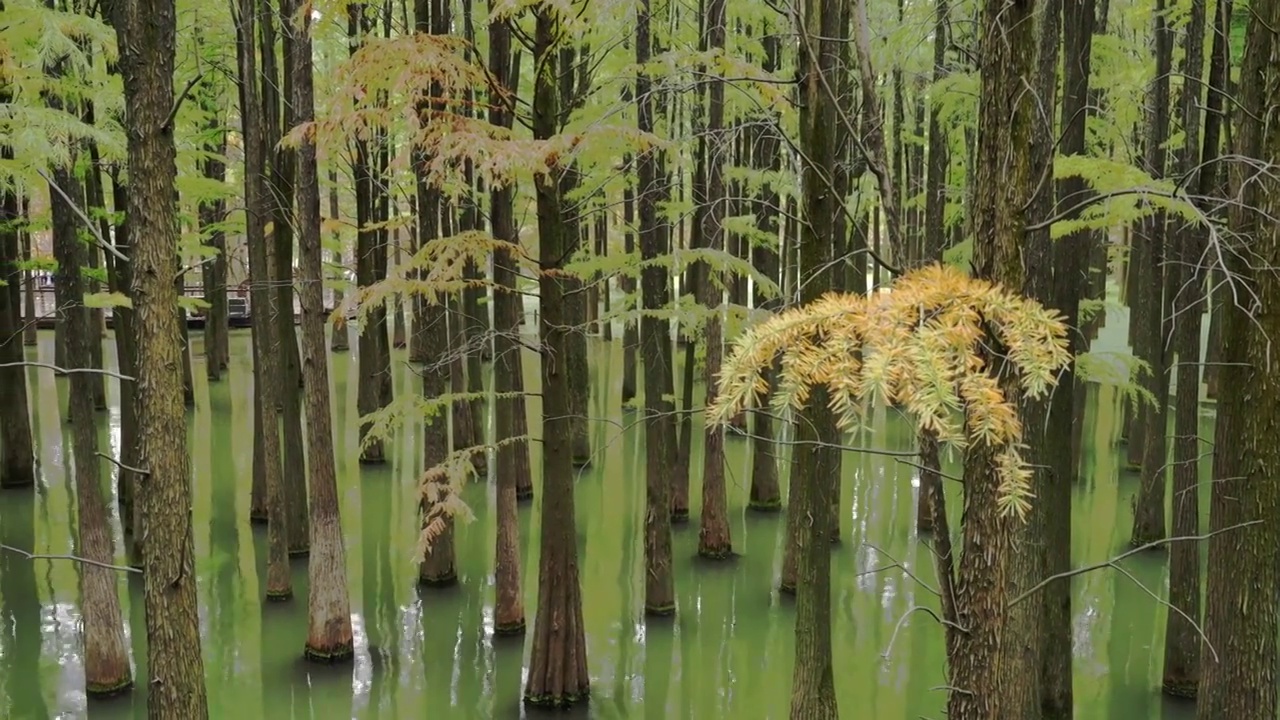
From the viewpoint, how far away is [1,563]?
14781mm

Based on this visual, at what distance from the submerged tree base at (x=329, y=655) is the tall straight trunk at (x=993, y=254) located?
938 centimetres

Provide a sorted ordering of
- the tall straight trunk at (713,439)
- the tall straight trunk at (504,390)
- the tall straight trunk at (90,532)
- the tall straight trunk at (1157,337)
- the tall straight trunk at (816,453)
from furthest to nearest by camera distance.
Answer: the tall straight trunk at (713,439) < the tall straight trunk at (1157,337) < the tall straight trunk at (504,390) < the tall straight trunk at (90,532) < the tall straight trunk at (816,453)

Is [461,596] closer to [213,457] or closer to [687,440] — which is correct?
[687,440]

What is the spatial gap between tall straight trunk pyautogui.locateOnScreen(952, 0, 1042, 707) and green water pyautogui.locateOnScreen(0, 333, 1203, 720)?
3454 millimetres

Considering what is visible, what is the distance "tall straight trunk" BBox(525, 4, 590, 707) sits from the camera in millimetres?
10023

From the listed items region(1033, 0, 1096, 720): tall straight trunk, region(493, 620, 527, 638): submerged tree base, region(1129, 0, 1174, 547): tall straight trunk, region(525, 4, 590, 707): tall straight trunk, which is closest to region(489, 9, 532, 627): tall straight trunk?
region(493, 620, 527, 638): submerged tree base

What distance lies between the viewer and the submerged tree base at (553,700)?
10.8m

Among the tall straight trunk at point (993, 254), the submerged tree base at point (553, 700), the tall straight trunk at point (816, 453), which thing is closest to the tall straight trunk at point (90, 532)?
the submerged tree base at point (553, 700)

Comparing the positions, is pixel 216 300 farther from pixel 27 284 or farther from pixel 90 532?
pixel 90 532

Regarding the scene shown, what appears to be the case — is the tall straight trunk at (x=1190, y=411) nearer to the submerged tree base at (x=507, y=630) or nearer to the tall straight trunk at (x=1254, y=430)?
the tall straight trunk at (x=1254, y=430)

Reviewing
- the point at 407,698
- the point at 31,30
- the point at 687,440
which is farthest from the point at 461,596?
the point at 31,30

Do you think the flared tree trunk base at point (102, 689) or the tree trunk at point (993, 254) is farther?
the flared tree trunk base at point (102, 689)

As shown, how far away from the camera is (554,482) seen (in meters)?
10.4

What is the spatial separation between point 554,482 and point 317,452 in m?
3.37
